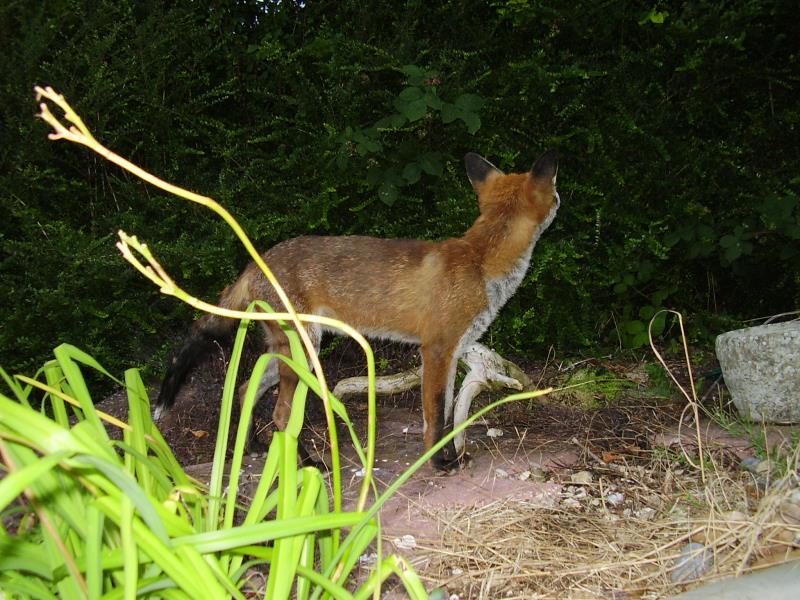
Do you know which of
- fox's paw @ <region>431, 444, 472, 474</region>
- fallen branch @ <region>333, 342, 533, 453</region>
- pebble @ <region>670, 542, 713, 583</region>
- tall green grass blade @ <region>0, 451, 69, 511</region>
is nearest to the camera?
tall green grass blade @ <region>0, 451, 69, 511</region>

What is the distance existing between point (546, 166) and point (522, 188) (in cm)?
22

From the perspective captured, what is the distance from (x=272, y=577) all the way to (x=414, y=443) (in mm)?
2497

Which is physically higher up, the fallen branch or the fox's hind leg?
the fox's hind leg

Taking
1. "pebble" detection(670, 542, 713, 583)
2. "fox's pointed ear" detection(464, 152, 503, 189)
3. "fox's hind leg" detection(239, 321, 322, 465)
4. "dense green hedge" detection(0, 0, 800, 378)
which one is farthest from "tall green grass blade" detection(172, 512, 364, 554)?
"dense green hedge" detection(0, 0, 800, 378)

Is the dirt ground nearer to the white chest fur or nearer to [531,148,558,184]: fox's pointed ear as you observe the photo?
the white chest fur

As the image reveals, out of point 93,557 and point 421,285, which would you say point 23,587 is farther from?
point 421,285

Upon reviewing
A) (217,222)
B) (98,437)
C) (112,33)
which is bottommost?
(98,437)

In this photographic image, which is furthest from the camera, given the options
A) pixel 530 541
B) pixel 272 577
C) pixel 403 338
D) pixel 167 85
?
pixel 167 85

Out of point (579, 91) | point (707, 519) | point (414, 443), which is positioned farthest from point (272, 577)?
point (579, 91)

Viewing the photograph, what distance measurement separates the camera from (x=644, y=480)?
3.37 metres

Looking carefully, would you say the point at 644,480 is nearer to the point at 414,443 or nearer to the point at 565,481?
the point at 565,481

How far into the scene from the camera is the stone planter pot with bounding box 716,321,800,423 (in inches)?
151

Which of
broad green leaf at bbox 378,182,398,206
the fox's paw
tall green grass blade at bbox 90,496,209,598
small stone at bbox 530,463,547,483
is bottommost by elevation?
small stone at bbox 530,463,547,483

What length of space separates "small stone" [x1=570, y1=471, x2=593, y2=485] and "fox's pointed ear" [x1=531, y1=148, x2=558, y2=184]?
5.24ft
